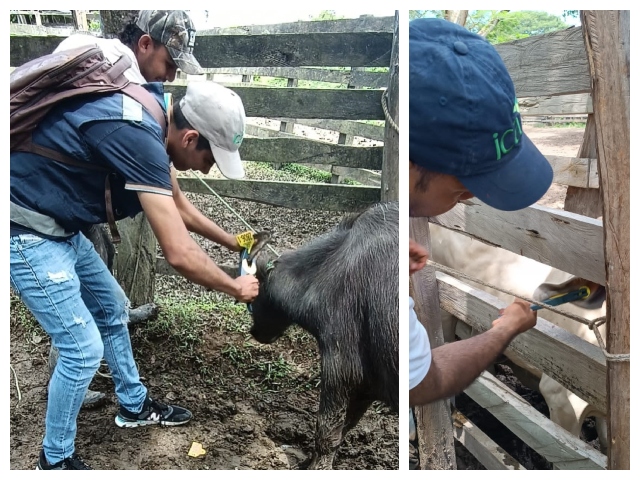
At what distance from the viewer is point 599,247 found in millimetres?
1407

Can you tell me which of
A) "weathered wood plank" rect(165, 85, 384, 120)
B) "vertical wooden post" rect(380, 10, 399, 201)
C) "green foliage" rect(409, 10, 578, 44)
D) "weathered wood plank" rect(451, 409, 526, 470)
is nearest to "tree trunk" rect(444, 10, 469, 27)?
"green foliage" rect(409, 10, 578, 44)

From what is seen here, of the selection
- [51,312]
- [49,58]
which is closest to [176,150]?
[49,58]

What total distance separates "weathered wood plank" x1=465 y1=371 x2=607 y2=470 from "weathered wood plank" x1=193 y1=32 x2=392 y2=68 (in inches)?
51.2

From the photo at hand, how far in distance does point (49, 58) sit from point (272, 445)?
4.36ft

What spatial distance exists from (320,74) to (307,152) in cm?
29

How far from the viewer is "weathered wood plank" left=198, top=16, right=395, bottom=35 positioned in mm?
1503

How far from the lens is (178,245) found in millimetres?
1410

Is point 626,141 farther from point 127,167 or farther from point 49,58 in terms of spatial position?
point 49,58

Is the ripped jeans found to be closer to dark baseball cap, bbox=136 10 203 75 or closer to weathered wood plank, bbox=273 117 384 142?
dark baseball cap, bbox=136 10 203 75

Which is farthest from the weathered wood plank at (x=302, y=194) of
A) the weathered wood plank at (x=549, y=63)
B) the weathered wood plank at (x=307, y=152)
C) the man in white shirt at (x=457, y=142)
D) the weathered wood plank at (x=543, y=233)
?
the man in white shirt at (x=457, y=142)

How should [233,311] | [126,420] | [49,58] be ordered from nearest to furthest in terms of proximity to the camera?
[49,58] → [126,420] → [233,311]

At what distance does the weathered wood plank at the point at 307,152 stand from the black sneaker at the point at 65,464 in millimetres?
1112

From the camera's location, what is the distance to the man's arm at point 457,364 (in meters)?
1.25

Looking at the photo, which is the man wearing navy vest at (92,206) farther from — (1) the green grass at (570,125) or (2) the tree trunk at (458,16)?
(1) the green grass at (570,125)
